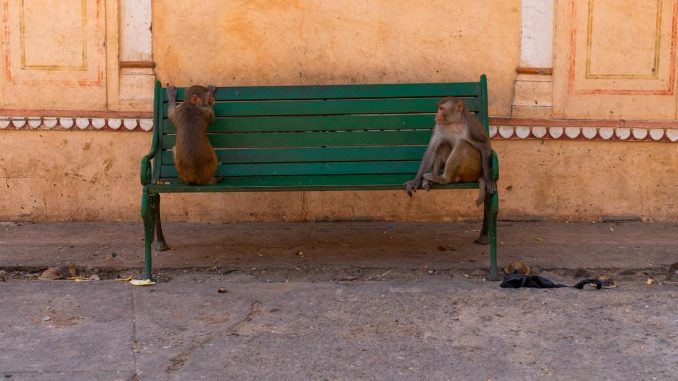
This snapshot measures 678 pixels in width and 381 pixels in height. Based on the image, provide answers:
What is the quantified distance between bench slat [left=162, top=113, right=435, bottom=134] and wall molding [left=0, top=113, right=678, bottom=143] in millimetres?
1077

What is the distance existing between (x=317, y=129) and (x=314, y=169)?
30 centimetres

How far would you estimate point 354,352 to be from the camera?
13.1 ft

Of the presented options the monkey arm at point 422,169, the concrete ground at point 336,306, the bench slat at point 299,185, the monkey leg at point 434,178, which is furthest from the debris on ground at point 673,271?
the monkey arm at point 422,169

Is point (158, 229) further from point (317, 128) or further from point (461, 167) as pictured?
point (461, 167)

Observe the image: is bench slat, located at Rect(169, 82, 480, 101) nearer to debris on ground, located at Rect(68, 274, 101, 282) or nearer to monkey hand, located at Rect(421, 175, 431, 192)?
monkey hand, located at Rect(421, 175, 431, 192)

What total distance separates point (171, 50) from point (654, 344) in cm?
446

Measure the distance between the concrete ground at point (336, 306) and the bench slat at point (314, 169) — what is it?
23.2 inches

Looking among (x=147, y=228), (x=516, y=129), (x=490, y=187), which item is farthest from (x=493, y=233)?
(x=147, y=228)

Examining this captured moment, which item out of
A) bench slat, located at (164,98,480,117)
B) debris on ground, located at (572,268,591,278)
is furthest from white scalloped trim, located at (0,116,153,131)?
debris on ground, located at (572,268,591,278)

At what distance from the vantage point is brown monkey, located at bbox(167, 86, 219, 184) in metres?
5.42

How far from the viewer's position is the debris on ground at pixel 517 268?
17.3 feet

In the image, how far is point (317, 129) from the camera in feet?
19.2

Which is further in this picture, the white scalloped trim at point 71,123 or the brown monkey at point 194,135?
the white scalloped trim at point 71,123

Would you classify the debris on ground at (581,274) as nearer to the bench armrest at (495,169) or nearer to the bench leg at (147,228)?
the bench armrest at (495,169)
